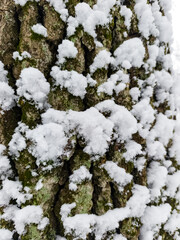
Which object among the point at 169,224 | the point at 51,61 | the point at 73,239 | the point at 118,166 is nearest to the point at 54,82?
the point at 51,61

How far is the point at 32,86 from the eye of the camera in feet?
3.06

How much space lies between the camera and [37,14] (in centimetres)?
99

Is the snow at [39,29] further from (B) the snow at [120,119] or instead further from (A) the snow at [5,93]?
(B) the snow at [120,119]

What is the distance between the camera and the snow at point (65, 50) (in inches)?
39.2

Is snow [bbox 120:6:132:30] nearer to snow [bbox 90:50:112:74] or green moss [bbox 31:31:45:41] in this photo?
snow [bbox 90:50:112:74]

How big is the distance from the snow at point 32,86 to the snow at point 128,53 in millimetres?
440

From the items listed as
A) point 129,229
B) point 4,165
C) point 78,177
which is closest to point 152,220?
point 129,229

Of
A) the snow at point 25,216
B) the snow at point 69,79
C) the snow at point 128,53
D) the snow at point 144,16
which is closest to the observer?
the snow at point 25,216

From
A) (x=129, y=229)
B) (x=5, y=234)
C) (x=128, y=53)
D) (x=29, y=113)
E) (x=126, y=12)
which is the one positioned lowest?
(x=5, y=234)

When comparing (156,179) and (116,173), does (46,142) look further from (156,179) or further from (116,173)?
(156,179)

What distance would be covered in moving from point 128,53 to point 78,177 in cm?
74

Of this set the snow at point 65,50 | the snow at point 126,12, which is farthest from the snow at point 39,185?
the snow at point 126,12

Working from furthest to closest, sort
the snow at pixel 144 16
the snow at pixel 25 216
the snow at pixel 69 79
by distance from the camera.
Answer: the snow at pixel 144 16 < the snow at pixel 69 79 < the snow at pixel 25 216

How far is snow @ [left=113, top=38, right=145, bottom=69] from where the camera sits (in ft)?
3.66
